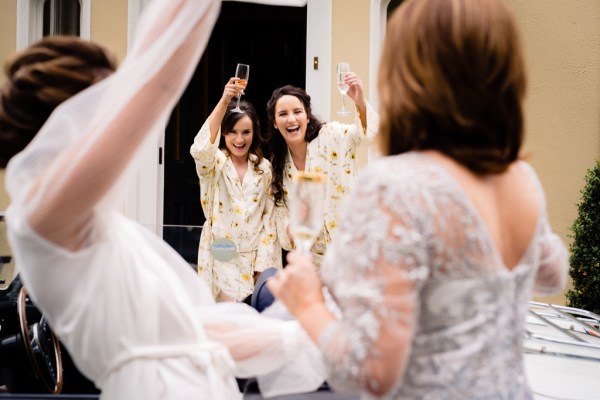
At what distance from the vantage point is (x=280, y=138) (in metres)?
4.49

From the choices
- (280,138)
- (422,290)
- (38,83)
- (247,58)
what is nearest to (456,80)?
(422,290)

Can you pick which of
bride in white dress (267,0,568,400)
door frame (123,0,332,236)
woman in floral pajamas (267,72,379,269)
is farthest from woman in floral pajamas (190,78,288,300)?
bride in white dress (267,0,568,400)

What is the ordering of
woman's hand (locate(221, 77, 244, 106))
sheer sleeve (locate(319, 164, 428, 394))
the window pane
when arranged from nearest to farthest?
1. sheer sleeve (locate(319, 164, 428, 394))
2. woman's hand (locate(221, 77, 244, 106))
3. the window pane

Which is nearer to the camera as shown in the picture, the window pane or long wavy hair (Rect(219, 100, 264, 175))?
long wavy hair (Rect(219, 100, 264, 175))

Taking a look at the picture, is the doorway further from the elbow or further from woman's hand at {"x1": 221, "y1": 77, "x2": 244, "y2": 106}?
the elbow

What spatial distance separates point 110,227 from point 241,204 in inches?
114

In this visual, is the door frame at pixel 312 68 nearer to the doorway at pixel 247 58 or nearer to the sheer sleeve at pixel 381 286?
the doorway at pixel 247 58

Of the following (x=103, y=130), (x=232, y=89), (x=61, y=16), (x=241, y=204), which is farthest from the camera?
(x=61, y=16)

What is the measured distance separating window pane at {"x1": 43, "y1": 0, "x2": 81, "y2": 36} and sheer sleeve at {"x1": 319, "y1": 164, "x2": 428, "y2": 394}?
587 cm

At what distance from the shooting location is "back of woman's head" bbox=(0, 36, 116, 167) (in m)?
1.49

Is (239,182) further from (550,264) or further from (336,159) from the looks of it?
(550,264)

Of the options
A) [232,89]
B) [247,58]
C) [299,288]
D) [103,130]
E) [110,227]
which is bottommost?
[299,288]

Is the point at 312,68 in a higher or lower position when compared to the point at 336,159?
higher

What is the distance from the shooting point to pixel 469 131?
1.23m
